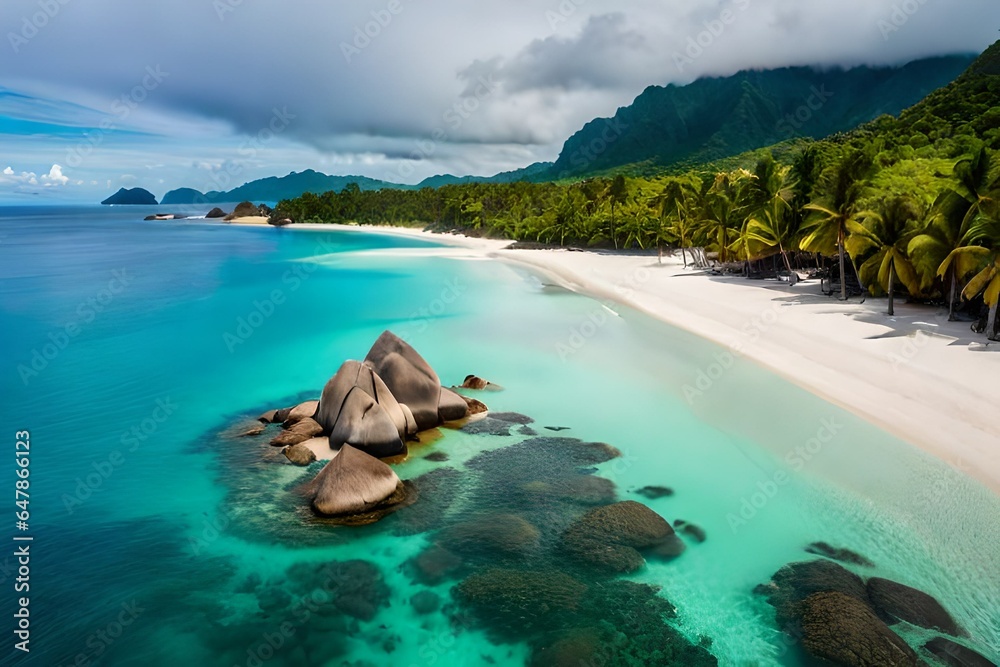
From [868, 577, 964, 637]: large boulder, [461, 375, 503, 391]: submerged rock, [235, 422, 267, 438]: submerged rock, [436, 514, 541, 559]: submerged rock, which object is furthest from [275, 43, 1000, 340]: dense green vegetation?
[235, 422, 267, 438]: submerged rock

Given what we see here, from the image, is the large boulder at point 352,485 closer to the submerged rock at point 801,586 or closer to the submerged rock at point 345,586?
the submerged rock at point 345,586

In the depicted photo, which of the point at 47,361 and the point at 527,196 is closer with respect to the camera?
the point at 47,361

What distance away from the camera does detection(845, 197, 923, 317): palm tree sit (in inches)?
1038

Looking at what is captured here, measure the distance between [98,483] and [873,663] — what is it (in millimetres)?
16042

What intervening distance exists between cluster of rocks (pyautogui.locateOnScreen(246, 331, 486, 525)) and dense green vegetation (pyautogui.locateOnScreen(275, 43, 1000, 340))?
20276 mm

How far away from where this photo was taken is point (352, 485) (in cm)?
1211

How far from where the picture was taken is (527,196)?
95.6 metres

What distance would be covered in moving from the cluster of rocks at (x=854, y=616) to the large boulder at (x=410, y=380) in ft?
31.3

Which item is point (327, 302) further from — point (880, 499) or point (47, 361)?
point (880, 499)

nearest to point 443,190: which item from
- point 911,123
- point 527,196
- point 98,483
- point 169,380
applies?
point 527,196

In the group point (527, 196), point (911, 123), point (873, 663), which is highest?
point (911, 123)

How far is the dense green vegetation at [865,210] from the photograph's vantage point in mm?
22688

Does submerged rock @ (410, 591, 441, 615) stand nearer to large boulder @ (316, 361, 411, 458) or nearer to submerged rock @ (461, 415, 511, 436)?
large boulder @ (316, 361, 411, 458)

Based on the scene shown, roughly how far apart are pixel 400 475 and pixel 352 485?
5.84ft
